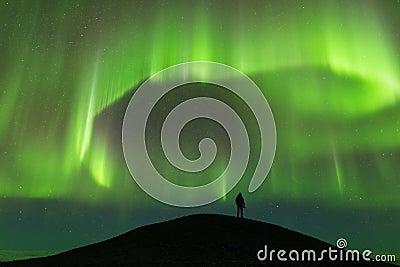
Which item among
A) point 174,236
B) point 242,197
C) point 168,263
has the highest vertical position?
point 242,197

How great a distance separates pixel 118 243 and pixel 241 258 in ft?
51.8

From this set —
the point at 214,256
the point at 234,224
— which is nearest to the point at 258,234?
the point at 234,224

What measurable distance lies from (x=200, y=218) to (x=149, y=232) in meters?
6.89

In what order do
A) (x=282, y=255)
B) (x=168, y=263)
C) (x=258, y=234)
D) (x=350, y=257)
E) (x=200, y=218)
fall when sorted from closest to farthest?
(x=168, y=263) → (x=282, y=255) → (x=350, y=257) → (x=258, y=234) → (x=200, y=218)

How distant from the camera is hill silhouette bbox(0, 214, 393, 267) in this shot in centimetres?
4600

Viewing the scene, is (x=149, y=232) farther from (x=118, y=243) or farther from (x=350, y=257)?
(x=350, y=257)

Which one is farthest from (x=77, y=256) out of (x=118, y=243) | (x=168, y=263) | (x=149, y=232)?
(x=168, y=263)

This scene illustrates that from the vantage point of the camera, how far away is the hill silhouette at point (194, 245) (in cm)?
4600

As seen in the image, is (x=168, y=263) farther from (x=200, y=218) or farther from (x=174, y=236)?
(x=200, y=218)

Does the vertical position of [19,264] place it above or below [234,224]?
below

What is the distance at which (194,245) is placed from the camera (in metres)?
50.7

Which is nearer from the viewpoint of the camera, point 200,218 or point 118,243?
point 118,243

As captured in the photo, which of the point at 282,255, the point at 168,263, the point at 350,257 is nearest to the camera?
the point at 168,263

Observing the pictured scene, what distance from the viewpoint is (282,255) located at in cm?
4944
